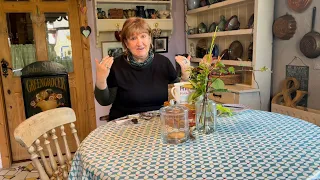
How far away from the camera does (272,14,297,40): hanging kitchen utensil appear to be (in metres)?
2.32

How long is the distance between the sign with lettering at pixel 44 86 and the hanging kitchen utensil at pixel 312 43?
2514 mm

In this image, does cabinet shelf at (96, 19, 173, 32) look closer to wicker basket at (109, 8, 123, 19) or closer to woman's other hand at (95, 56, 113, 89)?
wicker basket at (109, 8, 123, 19)

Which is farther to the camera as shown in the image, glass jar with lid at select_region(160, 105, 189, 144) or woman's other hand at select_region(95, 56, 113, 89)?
woman's other hand at select_region(95, 56, 113, 89)

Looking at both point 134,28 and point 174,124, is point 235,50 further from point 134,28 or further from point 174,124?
point 174,124

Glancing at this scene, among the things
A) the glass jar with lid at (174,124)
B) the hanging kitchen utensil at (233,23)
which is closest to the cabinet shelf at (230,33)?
the hanging kitchen utensil at (233,23)

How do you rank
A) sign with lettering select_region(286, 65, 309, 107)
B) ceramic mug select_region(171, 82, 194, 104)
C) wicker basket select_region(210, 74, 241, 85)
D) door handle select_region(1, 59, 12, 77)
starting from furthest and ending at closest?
1. door handle select_region(1, 59, 12, 77)
2. wicker basket select_region(210, 74, 241, 85)
3. sign with lettering select_region(286, 65, 309, 107)
4. ceramic mug select_region(171, 82, 194, 104)

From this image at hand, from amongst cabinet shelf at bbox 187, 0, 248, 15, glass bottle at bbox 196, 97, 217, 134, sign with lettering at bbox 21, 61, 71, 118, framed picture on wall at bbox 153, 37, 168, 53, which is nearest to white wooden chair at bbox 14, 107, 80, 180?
glass bottle at bbox 196, 97, 217, 134

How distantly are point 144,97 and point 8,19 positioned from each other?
2085 millimetres

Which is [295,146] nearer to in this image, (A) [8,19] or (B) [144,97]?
(B) [144,97]

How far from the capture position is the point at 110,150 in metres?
1.10

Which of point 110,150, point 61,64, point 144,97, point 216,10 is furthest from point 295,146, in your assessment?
point 61,64

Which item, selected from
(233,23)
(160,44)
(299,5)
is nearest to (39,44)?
(160,44)

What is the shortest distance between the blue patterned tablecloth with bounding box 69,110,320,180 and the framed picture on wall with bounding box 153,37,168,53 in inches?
90.1

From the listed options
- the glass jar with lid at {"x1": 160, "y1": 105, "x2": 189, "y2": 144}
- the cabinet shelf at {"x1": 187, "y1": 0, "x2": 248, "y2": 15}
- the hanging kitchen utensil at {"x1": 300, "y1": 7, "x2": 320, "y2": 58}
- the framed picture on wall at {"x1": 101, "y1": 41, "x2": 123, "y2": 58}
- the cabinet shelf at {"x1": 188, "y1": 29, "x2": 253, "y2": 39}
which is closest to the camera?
the glass jar with lid at {"x1": 160, "y1": 105, "x2": 189, "y2": 144}
